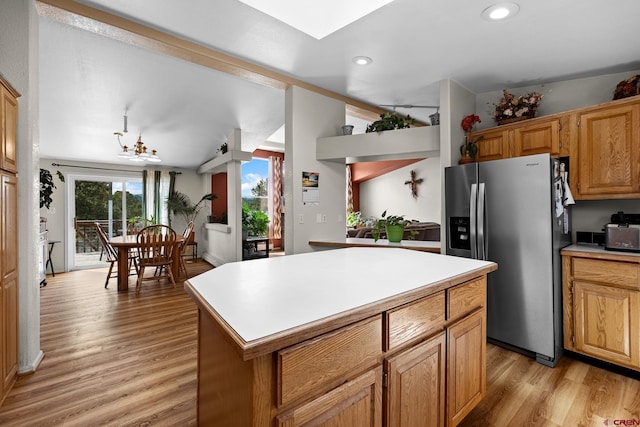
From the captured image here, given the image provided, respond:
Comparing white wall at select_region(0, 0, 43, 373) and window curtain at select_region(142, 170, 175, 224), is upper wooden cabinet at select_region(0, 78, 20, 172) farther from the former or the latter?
window curtain at select_region(142, 170, 175, 224)

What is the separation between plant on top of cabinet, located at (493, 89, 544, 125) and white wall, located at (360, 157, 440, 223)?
426 centimetres

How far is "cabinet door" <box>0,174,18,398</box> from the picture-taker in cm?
177

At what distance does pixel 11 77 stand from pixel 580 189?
4.29m

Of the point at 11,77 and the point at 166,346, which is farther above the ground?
the point at 11,77

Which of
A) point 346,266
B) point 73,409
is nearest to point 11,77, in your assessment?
point 73,409

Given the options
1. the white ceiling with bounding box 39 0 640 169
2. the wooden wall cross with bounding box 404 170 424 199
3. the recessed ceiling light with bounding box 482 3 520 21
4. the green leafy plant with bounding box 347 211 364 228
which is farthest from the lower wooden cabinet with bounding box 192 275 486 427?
the green leafy plant with bounding box 347 211 364 228

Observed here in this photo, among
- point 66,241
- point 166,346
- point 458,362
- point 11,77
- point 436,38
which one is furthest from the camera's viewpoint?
point 66,241

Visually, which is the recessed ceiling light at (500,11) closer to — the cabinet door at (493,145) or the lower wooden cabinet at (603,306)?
the cabinet door at (493,145)

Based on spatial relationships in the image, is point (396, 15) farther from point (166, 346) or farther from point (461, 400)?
point (166, 346)

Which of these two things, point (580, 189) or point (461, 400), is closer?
point (461, 400)

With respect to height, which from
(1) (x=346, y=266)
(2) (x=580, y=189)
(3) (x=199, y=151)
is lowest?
(1) (x=346, y=266)

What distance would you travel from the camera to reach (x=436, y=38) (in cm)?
241

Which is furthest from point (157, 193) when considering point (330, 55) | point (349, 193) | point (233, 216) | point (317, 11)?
point (317, 11)

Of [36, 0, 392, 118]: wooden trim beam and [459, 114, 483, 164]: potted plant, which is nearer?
[36, 0, 392, 118]: wooden trim beam
